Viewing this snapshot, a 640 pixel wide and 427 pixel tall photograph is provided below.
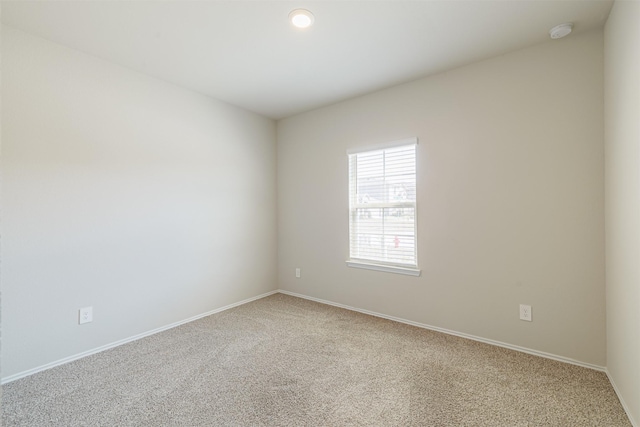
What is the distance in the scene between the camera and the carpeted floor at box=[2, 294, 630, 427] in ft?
5.35

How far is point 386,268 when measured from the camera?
314cm

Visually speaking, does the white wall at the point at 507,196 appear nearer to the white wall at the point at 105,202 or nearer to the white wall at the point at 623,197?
the white wall at the point at 623,197

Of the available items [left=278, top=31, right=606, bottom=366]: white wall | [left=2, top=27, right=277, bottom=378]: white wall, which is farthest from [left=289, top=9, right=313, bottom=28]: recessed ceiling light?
[left=2, top=27, right=277, bottom=378]: white wall

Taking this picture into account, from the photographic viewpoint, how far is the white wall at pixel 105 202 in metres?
2.09

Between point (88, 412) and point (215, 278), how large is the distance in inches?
69.7

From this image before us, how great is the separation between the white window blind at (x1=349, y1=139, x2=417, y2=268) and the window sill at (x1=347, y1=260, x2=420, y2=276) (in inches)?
1.7

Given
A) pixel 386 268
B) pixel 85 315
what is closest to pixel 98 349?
pixel 85 315

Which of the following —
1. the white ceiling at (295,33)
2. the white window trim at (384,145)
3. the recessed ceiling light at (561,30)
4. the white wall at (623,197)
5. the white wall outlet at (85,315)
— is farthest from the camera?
the white window trim at (384,145)

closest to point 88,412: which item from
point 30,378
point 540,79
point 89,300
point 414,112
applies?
point 30,378

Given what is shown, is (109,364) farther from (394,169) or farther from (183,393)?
(394,169)

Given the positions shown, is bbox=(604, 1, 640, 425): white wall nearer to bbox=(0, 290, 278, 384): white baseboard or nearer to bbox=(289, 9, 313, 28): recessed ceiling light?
bbox=(289, 9, 313, 28): recessed ceiling light

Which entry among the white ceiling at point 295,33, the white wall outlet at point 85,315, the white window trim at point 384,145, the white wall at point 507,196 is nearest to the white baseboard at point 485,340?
the white wall at point 507,196

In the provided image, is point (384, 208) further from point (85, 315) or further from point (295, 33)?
point (85, 315)

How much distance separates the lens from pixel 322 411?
5.53 feet
